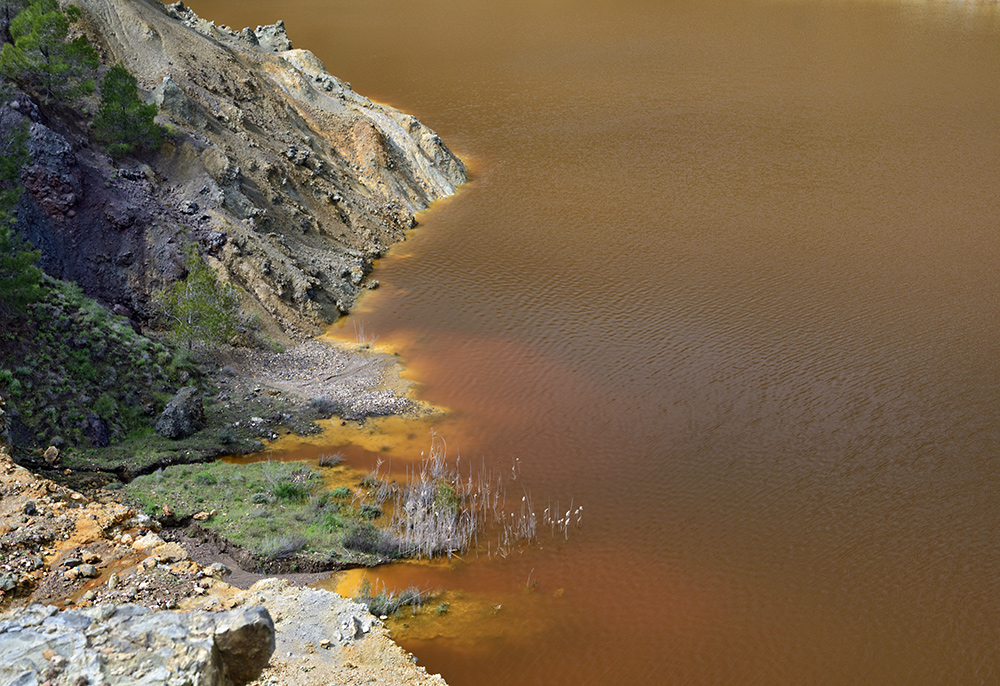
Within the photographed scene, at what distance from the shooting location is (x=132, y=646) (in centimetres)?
923

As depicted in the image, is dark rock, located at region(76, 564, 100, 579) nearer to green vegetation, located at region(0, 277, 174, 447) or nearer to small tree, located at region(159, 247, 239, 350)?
green vegetation, located at region(0, 277, 174, 447)

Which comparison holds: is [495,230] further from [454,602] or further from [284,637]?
[284,637]

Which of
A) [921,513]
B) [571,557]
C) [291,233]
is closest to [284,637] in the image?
[571,557]

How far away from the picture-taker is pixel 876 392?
75.2 feet

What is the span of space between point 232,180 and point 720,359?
55.4ft

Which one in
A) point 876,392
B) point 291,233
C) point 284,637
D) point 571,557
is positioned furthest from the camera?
point 291,233

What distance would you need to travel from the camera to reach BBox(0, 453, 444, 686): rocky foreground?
8977 millimetres

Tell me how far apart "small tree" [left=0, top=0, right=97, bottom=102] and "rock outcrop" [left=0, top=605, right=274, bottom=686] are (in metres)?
21.2

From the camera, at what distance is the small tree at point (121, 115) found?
89.6 ft

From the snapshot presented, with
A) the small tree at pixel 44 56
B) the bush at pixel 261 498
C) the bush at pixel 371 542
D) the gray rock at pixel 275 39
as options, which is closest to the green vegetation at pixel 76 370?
the bush at pixel 261 498

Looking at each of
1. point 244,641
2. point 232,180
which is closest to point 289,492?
point 244,641

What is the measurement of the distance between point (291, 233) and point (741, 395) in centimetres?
1653

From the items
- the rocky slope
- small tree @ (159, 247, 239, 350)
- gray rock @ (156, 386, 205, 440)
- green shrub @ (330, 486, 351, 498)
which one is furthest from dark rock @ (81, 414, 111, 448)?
the rocky slope

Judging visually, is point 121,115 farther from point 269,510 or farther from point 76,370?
point 269,510
